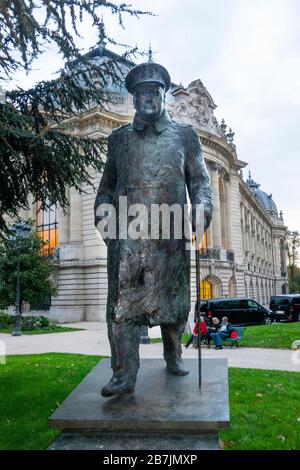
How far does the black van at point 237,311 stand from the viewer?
22.9 metres

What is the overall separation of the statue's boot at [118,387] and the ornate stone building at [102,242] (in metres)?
16.7

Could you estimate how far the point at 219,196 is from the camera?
41344 millimetres

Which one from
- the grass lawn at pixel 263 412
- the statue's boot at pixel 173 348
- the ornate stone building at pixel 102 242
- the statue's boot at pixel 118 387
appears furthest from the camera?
the ornate stone building at pixel 102 242

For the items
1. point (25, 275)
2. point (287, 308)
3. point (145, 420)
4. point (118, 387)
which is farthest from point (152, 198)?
point (287, 308)

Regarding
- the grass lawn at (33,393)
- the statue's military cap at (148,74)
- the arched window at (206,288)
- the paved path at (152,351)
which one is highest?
the statue's military cap at (148,74)

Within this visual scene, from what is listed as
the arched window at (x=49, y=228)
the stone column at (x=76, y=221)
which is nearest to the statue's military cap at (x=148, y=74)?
the stone column at (x=76, y=221)

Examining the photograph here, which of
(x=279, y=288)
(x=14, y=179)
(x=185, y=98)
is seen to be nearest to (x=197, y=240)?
Result: (x=14, y=179)

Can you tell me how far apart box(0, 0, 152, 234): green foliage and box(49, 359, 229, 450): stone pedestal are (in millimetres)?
4295

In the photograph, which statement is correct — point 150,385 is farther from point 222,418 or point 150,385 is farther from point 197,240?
point 197,240

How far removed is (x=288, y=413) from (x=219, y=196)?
35945 millimetres

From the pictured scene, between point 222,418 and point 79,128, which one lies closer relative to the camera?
point 222,418

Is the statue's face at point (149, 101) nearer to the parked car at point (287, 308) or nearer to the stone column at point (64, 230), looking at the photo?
the parked car at point (287, 308)

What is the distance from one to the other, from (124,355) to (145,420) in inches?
24.0

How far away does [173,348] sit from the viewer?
406cm
